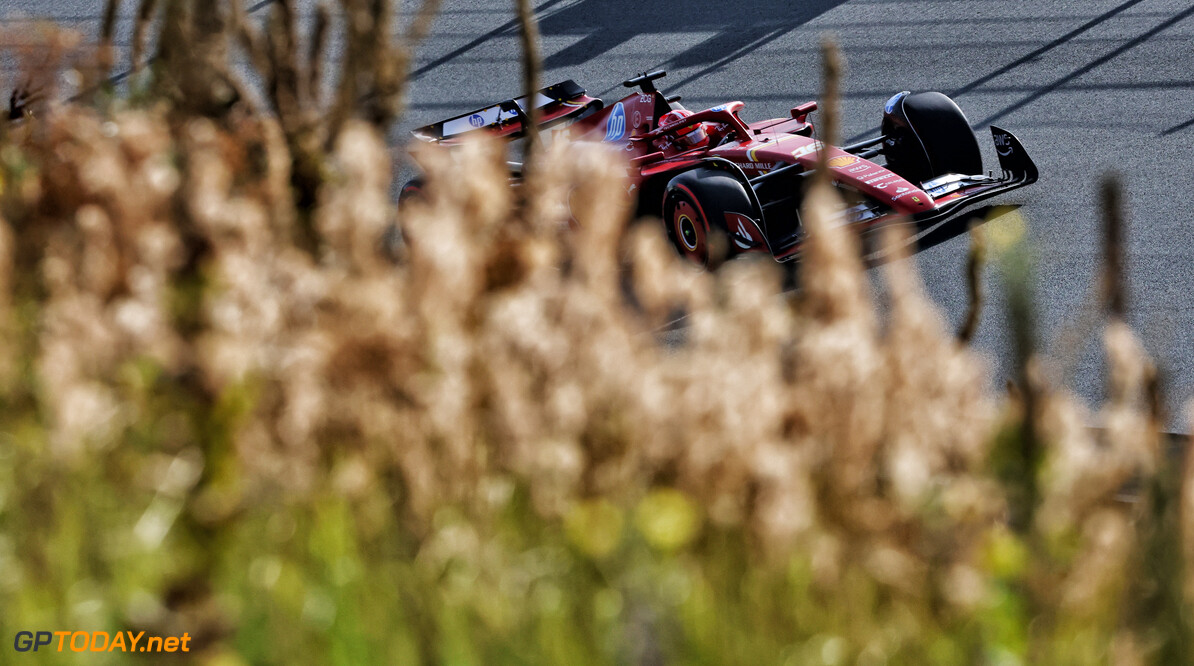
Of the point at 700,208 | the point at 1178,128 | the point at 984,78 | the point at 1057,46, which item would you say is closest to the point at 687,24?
the point at 984,78

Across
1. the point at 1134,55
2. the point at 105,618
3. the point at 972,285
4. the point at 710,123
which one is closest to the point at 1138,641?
the point at 972,285

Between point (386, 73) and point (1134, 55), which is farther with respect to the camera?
point (1134, 55)

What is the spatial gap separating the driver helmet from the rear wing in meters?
0.99

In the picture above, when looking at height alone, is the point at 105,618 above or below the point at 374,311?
below

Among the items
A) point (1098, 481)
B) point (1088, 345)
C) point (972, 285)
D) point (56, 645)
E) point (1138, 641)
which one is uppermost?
point (972, 285)

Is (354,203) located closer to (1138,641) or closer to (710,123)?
(1138,641)

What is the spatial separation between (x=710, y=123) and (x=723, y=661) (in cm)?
585

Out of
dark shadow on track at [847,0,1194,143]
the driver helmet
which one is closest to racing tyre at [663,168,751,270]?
the driver helmet

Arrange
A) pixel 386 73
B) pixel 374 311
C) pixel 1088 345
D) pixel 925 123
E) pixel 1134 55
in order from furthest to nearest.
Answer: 1. pixel 1134 55
2. pixel 925 123
3. pixel 1088 345
4. pixel 386 73
5. pixel 374 311

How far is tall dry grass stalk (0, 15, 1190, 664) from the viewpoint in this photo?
0.96 m

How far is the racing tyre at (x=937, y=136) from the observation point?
6.58 m

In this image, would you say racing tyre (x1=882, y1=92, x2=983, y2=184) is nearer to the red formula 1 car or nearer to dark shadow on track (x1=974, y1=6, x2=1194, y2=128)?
the red formula 1 car

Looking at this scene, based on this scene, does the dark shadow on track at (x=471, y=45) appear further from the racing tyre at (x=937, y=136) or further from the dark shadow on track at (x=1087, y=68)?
the racing tyre at (x=937, y=136)

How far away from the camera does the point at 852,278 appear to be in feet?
3.13
